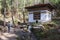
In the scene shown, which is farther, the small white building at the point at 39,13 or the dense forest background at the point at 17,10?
the dense forest background at the point at 17,10

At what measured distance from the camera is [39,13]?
29609mm

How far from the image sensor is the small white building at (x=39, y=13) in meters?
29.1

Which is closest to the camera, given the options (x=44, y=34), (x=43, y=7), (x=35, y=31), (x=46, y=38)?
(x=46, y=38)

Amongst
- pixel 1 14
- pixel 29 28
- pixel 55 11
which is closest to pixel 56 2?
pixel 55 11

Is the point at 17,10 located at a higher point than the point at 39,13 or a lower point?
higher

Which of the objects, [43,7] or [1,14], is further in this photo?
[1,14]

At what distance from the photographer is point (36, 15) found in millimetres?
29750

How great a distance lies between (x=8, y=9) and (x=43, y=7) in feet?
34.8

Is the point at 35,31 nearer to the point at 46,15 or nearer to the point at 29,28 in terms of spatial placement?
the point at 29,28

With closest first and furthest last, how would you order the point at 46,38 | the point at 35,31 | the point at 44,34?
the point at 46,38 → the point at 44,34 → the point at 35,31

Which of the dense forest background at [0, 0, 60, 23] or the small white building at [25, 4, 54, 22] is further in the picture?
the dense forest background at [0, 0, 60, 23]

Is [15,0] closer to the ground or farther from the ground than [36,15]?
farther from the ground

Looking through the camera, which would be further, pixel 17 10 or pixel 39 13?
pixel 17 10

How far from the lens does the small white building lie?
29.1 meters
